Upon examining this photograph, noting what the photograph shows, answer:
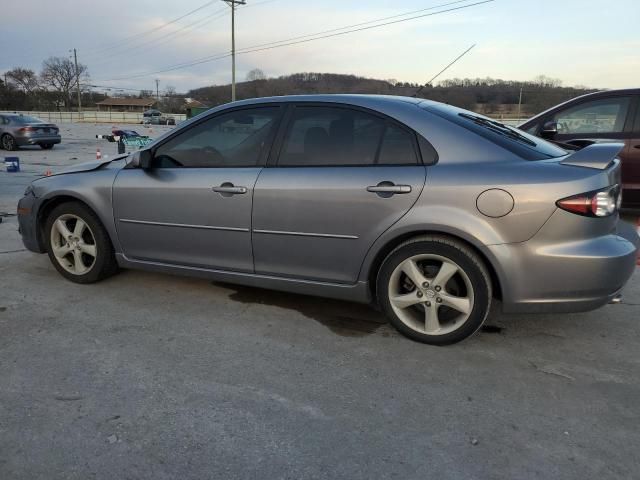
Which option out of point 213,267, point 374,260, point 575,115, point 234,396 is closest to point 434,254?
point 374,260

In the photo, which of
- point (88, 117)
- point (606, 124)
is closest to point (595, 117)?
point (606, 124)

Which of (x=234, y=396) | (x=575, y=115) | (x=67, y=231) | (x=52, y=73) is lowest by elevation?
(x=234, y=396)

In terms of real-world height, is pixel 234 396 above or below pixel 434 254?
below

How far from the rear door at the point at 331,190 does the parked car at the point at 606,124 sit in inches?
154

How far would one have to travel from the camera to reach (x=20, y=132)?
18547 mm

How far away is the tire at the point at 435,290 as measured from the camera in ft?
9.92

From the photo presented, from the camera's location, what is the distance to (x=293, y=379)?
2814 millimetres

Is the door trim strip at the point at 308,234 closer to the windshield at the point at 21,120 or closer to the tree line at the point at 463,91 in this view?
the tree line at the point at 463,91

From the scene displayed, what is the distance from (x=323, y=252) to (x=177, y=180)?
128cm

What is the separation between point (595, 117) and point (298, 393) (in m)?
5.96

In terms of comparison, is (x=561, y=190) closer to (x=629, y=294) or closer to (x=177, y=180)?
(x=629, y=294)

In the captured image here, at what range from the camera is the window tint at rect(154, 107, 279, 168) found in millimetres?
3646

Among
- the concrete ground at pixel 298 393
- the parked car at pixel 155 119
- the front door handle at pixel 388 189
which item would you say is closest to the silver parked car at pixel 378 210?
the front door handle at pixel 388 189

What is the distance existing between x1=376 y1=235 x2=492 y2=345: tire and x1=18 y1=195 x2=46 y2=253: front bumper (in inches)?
121
